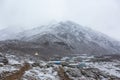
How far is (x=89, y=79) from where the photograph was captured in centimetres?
5438

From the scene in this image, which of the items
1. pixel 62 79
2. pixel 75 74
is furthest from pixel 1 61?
pixel 62 79

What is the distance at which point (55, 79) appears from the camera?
4647 centimetres

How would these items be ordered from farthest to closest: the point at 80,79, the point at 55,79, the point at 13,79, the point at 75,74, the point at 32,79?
the point at 75,74
the point at 80,79
the point at 55,79
the point at 32,79
the point at 13,79

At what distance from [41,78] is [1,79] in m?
10.5

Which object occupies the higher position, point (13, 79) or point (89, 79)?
point (13, 79)

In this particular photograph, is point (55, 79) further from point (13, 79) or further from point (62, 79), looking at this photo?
point (13, 79)

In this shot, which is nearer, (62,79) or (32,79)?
(32,79)

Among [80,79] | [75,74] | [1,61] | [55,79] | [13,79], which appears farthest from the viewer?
[1,61]

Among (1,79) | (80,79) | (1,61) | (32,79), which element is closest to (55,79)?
(32,79)

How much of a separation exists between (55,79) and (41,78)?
3.43 metres

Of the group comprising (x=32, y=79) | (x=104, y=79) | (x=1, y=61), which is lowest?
(x=104, y=79)

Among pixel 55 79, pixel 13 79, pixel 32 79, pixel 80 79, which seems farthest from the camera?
pixel 80 79

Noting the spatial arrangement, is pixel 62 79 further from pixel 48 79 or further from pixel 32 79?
pixel 32 79

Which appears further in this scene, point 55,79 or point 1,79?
point 55,79
